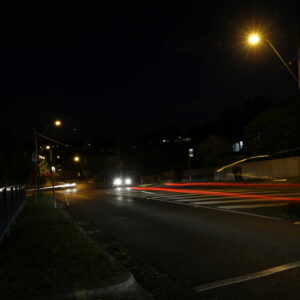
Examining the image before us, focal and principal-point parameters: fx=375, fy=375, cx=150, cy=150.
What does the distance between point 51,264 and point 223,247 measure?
3.62 metres

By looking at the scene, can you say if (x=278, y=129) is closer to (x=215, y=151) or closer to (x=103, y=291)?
(x=215, y=151)

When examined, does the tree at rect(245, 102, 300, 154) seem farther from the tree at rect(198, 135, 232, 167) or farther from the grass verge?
the grass verge

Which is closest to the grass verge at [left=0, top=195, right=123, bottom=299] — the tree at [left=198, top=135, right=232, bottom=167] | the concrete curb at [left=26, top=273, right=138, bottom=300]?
the concrete curb at [left=26, top=273, right=138, bottom=300]

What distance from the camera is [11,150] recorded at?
22.6m

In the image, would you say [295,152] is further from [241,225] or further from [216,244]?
[216,244]

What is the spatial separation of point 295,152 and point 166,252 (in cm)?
3350

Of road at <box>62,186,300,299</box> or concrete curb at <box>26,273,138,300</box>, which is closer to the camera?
concrete curb at <box>26,273,138,300</box>

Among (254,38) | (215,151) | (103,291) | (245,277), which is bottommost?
(245,277)

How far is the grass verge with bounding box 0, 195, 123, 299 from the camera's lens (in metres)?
5.51

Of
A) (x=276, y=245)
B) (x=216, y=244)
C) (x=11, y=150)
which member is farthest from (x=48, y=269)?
(x=11, y=150)

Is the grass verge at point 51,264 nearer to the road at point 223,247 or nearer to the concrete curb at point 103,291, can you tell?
the concrete curb at point 103,291

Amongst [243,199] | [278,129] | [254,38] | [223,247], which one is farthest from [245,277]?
[278,129]

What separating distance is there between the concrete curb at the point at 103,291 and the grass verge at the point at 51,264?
120 millimetres

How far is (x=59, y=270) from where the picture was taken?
6.41 meters
